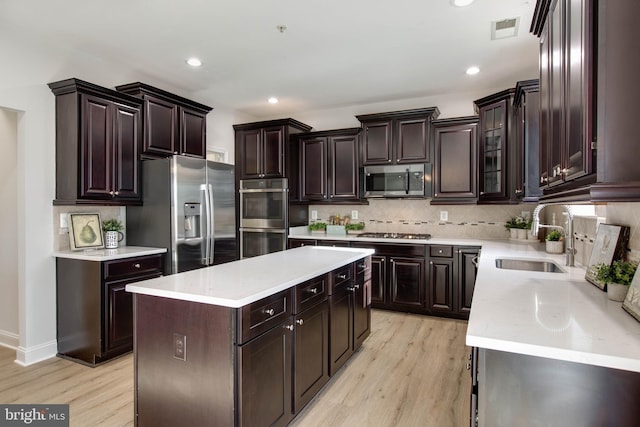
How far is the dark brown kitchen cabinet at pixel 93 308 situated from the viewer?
2914mm

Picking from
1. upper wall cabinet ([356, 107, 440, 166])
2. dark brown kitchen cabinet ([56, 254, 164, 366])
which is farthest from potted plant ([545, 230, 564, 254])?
dark brown kitchen cabinet ([56, 254, 164, 366])

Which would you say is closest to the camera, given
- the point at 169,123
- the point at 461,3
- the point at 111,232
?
the point at 461,3

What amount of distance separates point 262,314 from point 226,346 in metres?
0.22

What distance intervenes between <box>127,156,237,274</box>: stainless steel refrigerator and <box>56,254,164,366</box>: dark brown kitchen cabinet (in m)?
0.41

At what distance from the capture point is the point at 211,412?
5.31ft

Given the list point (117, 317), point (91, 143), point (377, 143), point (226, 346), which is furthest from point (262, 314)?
point (377, 143)

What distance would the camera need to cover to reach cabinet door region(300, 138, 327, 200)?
494 cm

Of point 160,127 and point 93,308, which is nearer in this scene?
point 93,308

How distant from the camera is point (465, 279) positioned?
12.9ft

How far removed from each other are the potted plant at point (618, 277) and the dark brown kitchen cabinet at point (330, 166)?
130 inches

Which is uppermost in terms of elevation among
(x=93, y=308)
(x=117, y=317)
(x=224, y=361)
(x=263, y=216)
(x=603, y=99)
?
(x=603, y=99)

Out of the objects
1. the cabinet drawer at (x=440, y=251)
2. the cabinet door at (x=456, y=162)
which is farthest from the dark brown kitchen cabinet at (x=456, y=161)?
the cabinet drawer at (x=440, y=251)

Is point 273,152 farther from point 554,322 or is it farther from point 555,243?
point 554,322

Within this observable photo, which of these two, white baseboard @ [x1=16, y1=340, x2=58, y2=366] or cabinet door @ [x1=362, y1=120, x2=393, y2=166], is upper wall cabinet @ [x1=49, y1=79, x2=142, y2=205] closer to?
white baseboard @ [x1=16, y1=340, x2=58, y2=366]
